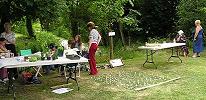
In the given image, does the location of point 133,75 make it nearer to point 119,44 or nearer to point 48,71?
point 48,71

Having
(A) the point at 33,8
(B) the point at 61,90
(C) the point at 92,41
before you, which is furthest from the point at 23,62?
(C) the point at 92,41

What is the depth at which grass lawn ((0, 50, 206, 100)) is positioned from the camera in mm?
7906

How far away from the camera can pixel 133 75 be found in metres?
9.99

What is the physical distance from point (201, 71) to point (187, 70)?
0.39 m

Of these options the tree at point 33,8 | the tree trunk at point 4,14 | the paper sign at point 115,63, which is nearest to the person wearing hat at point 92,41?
the tree at point 33,8

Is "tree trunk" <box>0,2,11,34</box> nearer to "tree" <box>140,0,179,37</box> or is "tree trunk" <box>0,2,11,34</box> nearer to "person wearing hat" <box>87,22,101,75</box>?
"person wearing hat" <box>87,22,101,75</box>

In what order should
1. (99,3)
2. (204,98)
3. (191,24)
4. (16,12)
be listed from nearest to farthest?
1. (204,98)
2. (16,12)
3. (99,3)
4. (191,24)

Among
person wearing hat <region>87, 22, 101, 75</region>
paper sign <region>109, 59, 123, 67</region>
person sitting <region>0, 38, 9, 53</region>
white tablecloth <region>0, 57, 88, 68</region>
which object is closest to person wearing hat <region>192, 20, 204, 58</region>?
paper sign <region>109, 59, 123, 67</region>

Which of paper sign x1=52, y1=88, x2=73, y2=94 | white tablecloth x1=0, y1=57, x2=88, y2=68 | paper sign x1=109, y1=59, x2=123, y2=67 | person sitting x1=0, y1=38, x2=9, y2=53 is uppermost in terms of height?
person sitting x1=0, y1=38, x2=9, y2=53

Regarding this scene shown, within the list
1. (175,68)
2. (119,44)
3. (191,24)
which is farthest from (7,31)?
(191,24)

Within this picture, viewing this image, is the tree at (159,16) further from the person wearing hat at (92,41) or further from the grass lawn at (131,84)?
the person wearing hat at (92,41)

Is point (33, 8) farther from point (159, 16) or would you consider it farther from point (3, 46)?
point (159, 16)

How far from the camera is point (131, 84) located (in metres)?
8.97

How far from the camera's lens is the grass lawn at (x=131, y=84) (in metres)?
7.91
